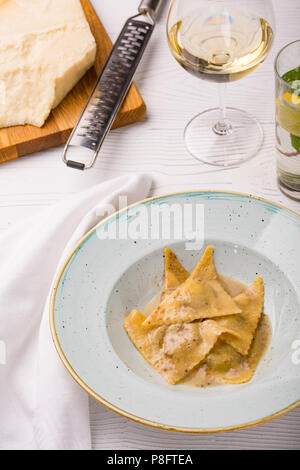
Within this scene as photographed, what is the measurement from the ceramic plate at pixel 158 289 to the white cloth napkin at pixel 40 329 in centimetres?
10

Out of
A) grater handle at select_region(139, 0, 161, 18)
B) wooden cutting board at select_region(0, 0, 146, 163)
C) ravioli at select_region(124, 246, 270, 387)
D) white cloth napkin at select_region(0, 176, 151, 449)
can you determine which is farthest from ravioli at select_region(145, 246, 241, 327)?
grater handle at select_region(139, 0, 161, 18)

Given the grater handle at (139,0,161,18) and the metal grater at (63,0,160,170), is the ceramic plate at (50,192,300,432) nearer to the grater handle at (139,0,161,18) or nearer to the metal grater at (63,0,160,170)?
the metal grater at (63,0,160,170)

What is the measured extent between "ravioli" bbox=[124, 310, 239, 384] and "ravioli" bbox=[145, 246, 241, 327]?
0.04 ft

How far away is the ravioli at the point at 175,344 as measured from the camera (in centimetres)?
102

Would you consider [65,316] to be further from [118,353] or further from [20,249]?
[20,249]

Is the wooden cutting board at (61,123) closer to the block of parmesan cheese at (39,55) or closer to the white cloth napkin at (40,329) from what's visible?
the block of parmesan cheese at (39,55)

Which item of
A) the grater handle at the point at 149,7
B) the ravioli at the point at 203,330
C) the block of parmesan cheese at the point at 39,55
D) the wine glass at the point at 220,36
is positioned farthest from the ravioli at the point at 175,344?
the grater handle at the point at 149,7

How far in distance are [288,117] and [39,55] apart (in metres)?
0.68

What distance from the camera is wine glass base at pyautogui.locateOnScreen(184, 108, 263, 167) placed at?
1415mm

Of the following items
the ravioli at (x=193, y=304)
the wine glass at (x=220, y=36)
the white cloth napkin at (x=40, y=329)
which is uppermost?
the wine glass at (x=220, y=36)

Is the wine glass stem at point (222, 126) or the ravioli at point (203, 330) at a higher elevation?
the wine glass stem at point (222, 126)

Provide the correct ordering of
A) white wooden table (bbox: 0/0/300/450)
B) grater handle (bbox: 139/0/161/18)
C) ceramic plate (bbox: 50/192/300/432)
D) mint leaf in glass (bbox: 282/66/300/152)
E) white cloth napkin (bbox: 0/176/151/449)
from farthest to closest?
1. grater handle (bbox: 139/0/161/18)
2. white wooden table (bbox: 0/0/300/450)
3. mint leaf in glass (bbox: 282/66/300/152)
4. white cloth napkin (bbox: 0/176/151/449)
5. ceramic plate (bbox: 50/192/300/432)

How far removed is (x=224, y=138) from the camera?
1452 millimetres

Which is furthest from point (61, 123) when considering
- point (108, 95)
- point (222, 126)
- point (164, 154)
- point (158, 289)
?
point (158, 289)
